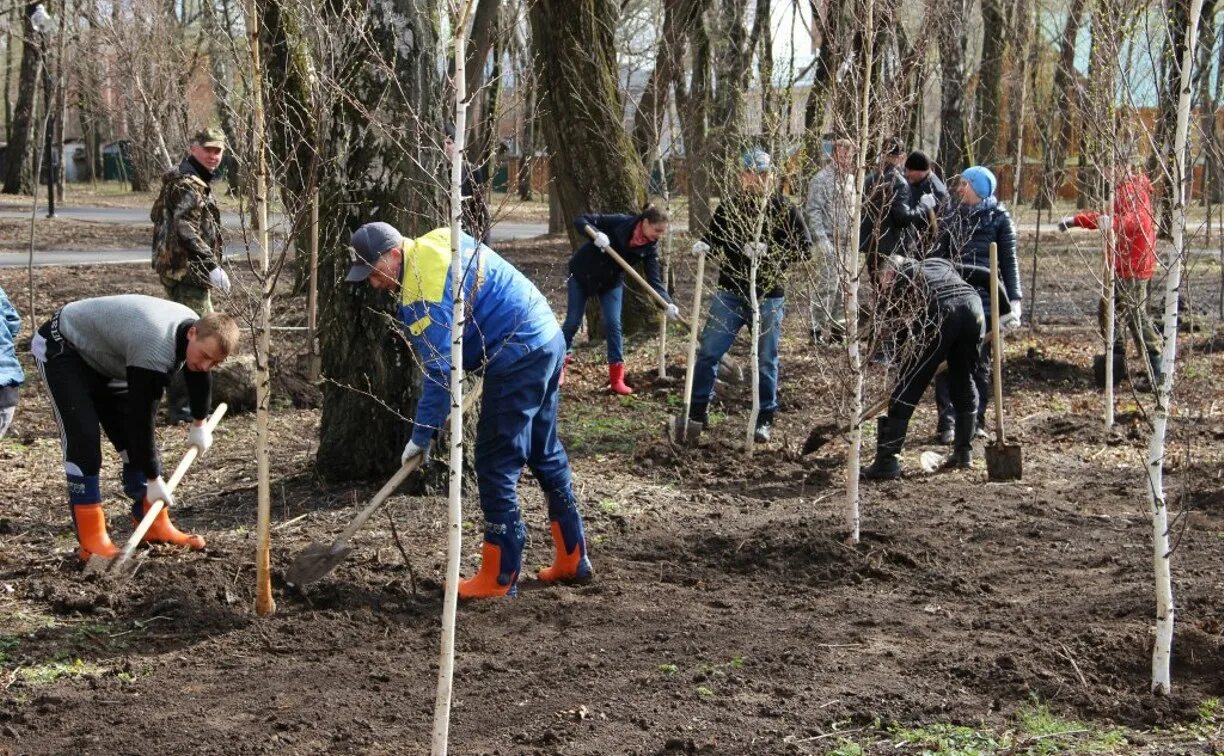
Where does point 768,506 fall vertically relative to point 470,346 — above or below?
below

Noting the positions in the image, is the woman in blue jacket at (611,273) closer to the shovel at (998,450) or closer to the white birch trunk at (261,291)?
the shovel at (998,450)

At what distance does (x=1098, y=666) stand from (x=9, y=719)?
3.47 meters

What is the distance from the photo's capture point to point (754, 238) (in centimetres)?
701

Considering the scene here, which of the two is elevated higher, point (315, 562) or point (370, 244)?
point (370, 244)

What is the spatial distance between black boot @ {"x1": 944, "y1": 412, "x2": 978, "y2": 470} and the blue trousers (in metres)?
3.15

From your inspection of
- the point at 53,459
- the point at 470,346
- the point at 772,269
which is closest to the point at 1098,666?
the point at 470,346

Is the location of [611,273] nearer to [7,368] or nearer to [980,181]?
[980,181]

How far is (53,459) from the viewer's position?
24.2 ft

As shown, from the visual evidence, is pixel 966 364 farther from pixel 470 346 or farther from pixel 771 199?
pixel 470 346

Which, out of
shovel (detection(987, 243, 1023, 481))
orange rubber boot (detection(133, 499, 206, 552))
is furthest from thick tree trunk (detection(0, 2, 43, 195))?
shovel (detection(987, 243, 1023, 481))

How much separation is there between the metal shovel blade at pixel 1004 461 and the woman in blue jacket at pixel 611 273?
262cm

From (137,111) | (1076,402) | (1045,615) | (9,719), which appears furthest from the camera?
(137,111)

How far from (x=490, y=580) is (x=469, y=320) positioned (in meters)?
1.18

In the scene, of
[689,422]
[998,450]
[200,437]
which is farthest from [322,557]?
[998,450]
